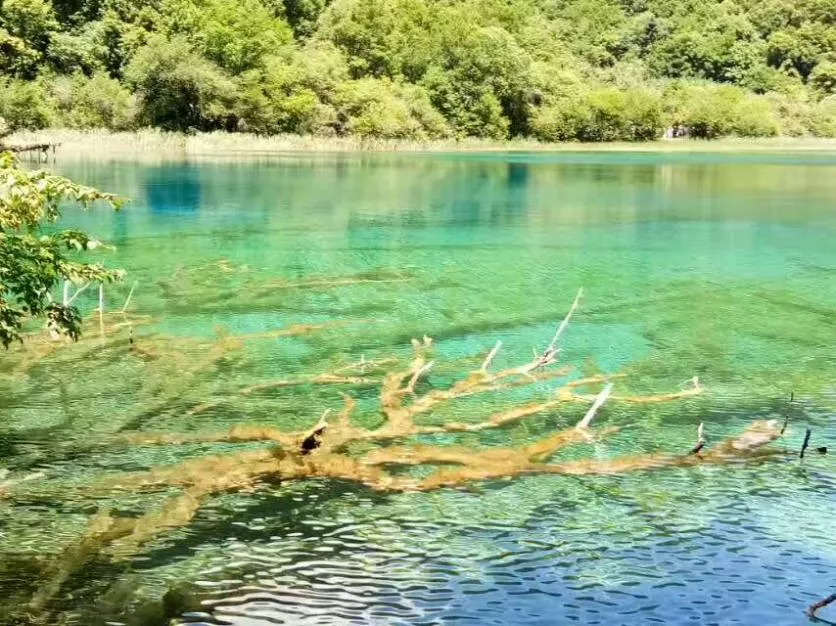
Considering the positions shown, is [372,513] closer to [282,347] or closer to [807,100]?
[282,347]

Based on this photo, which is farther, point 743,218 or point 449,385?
point 743,218

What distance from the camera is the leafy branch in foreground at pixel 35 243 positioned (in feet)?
20.7

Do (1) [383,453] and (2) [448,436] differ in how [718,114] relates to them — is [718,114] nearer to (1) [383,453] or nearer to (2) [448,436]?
(2) [448,436]

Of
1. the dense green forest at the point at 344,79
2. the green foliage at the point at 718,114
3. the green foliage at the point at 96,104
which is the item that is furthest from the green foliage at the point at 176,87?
the green foliage at the point at 718,114

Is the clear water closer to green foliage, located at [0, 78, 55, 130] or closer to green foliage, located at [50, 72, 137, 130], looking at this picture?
green foliage, located at [0, 78, 55, 130]

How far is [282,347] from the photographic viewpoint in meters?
11.7

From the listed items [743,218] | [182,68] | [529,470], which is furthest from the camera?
[182,68]

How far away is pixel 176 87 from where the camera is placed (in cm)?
6612

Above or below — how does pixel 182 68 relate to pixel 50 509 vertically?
above

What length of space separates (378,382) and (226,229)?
558 inches

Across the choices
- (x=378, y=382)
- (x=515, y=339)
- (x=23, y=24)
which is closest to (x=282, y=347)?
(x=378, y=382)

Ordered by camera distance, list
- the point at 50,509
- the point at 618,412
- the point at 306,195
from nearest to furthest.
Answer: the point at 50,509, the point at 618,412, the point at 306,195

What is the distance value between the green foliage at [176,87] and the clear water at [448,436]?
4546cm

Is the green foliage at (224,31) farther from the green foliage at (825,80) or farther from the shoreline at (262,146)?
the green foliage at (825,80)
